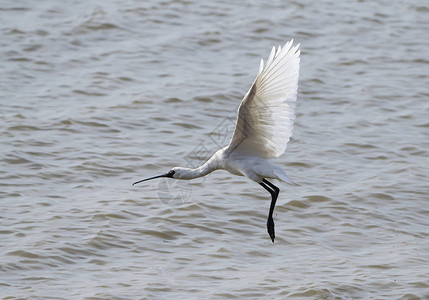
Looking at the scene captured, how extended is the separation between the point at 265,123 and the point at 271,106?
9.5 inches

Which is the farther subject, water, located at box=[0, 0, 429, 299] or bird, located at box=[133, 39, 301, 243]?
water, located at box=[0, 0, 429, 299]

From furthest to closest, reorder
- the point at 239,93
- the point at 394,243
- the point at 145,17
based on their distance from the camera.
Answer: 1. the point at 145,17
2. the point at 239,93
3. the point at 394,243

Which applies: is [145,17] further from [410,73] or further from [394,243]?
[394,243]

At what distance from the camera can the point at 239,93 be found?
1334 centimetres

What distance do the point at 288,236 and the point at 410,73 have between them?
19.9 feet

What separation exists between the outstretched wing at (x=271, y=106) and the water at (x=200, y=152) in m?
1.43

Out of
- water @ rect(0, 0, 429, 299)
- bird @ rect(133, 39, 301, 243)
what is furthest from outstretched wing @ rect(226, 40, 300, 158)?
water @ rect(0, 0, 429, 299)

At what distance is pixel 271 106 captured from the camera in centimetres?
732

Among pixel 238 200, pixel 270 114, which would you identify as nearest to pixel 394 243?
pixel 238 200

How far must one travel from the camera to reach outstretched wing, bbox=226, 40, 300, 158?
713 centimetres

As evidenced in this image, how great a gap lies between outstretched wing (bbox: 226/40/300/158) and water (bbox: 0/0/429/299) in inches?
56.2

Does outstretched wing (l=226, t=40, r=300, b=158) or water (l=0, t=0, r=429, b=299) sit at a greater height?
outstretched wing (l=226, t=40, r=300, b=158)

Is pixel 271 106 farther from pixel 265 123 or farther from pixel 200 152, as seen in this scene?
pixel 200 152

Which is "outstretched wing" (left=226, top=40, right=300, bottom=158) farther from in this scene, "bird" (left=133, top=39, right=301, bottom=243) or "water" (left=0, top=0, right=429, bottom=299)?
"water" (left=0, top=0, right=429, bottom=299)
